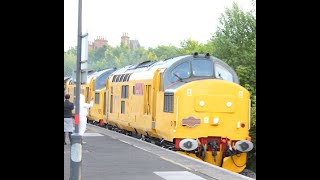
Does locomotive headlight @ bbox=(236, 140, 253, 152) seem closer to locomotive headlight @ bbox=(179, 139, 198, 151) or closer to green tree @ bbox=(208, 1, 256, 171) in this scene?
locomotive headlight @ bbox=(179, 139, 198, 151)

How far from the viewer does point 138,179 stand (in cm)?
1395

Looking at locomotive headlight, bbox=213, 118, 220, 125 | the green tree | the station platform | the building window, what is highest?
the green tree

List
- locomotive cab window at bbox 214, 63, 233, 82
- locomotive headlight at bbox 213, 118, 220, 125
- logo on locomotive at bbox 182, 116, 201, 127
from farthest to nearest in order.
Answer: locomotive cab window at bbox 214, 63, 233, 82, locomotive headlight at bbox 213, 118, 220, 125, logo on locomotive at bbox 182, 116, 201, 127

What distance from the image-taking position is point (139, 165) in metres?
16.7

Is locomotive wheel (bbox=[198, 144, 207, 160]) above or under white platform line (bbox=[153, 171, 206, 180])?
above

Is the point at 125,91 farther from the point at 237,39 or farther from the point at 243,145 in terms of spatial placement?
the point at 237,39

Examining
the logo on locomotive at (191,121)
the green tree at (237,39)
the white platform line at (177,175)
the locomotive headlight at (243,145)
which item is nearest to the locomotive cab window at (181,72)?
the logo on locomotive at (191,121)

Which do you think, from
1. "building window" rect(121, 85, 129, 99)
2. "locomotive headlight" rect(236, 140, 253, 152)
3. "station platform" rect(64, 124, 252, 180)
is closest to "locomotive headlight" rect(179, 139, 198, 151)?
"station platform" rect(64, 124, 252, 180)

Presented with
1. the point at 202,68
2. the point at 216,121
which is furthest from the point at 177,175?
the point at 202,68

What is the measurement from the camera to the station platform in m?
14.6

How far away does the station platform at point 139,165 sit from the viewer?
14.6m
